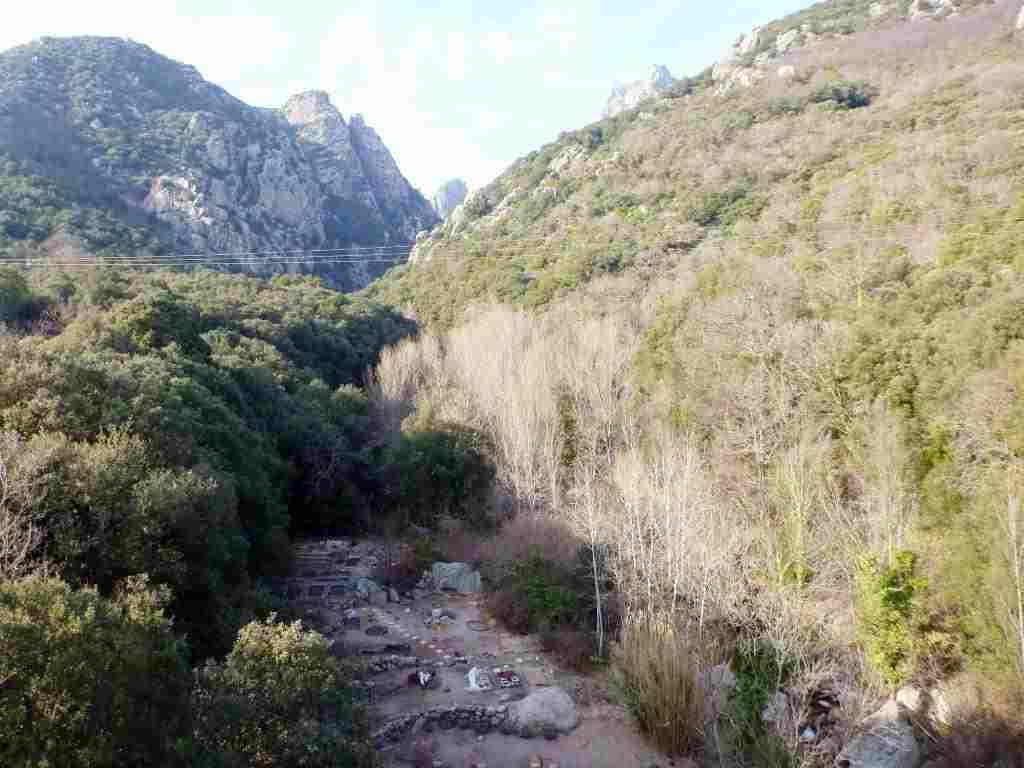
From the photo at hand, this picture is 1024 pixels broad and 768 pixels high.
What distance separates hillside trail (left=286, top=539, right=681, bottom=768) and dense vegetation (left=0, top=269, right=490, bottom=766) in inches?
93.0

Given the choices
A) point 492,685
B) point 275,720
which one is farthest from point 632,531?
point 275,720

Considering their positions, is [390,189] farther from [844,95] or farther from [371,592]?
[371,592]

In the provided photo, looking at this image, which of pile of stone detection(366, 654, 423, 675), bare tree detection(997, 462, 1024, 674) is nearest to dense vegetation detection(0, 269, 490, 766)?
pile of stone detection(366, 654, 423, 675)

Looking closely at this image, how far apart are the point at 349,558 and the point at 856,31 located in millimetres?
64010

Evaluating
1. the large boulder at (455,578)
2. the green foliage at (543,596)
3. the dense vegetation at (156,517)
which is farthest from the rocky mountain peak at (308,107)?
the green foliage at (543,596)

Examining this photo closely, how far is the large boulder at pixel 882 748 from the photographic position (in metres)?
10.2

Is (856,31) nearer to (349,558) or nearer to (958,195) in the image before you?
(958,195)

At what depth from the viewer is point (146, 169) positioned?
50.5 m

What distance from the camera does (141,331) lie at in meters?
18.6

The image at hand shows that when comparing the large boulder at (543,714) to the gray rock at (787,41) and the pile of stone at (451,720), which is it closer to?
the pile of stone at (451,720)

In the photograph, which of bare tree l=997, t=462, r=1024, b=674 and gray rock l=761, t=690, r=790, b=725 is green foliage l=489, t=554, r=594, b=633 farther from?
bare tree l=997, t=462, r=1024, b=674

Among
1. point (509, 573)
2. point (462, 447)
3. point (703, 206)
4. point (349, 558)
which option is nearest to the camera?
point (509, 573)

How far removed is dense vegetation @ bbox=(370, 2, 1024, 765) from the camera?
37.7ft

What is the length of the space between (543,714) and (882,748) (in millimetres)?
5867
